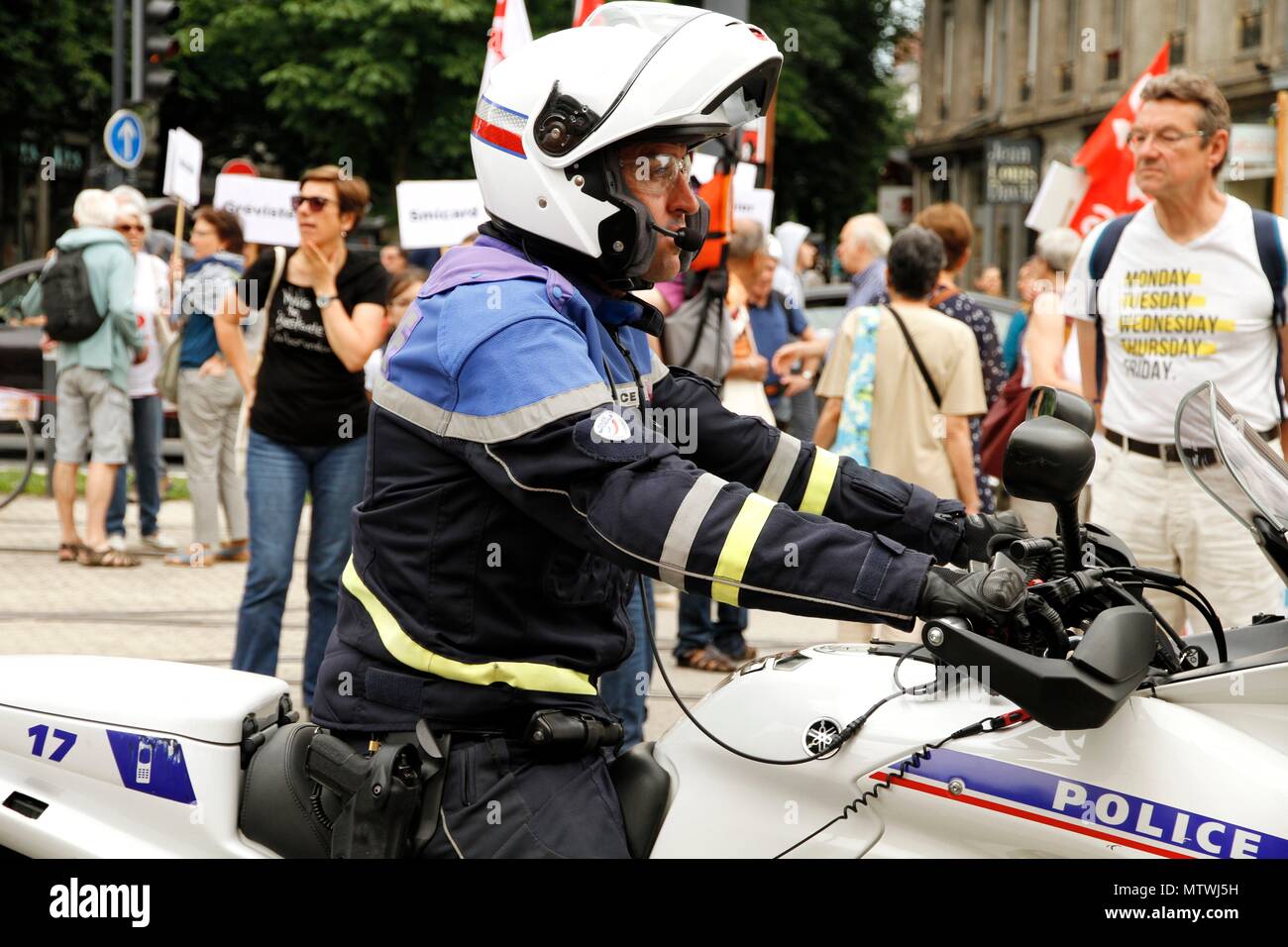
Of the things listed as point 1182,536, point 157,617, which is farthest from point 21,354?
point 1182,536

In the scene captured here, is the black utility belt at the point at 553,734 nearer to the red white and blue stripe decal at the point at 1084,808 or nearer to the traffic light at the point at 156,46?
the red white and blue stripe decal at the point at 1084,808

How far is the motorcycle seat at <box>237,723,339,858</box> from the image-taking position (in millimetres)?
2307

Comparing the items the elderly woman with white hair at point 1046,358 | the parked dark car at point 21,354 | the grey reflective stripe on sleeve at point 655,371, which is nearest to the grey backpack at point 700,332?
the elderly woman with white hair at point 1046,358

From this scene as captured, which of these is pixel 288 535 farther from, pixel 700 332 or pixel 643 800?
pixel 643 800

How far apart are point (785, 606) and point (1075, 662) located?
16.0 inches

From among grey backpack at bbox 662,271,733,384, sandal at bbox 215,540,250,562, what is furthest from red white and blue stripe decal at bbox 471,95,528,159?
sandal at bbox 215,540,250,562

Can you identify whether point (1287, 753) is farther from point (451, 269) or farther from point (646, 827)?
point (451, 269)

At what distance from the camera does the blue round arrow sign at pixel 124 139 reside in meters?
12.2

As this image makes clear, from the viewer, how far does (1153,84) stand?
14.9ft

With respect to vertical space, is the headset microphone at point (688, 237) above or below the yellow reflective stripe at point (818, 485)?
above

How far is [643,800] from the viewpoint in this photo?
226 cm

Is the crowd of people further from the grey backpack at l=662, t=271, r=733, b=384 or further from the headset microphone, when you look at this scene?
the headset microphone

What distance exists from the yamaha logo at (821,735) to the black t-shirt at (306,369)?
3.82 m
